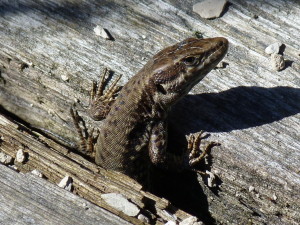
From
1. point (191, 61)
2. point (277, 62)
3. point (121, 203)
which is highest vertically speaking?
point (277, 62)

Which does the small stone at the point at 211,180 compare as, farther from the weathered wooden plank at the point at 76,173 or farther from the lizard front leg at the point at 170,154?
the weathered wooden plank at the point at 76,173

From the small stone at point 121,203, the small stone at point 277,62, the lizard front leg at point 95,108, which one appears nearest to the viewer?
the small stone at point 121,203

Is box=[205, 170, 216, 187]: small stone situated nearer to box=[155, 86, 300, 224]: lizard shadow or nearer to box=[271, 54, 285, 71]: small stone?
box=[155, 86, 300, 224]: lizard shadow

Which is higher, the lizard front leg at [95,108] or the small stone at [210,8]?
the small stone at [210,8]

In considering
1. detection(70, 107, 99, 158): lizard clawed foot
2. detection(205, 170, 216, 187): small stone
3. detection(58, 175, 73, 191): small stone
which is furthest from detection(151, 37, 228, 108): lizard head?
detection(58, 175, 73, 191): small stone

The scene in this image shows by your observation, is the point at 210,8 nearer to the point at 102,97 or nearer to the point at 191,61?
the point at 191,61

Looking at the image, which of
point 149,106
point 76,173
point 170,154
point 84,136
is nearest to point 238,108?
point 170,154

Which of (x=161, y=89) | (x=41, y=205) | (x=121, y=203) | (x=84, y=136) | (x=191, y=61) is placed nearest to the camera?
(x=41, y=205)

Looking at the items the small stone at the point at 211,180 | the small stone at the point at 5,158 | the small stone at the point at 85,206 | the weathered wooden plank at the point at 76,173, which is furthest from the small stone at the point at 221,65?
the small stone at the point at 5,158

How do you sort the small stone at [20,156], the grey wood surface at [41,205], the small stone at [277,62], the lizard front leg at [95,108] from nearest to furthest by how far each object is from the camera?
the grey wood surface at [41,205]
the small stone at [20,156]
the lizard front leg at [95,108]
the small stone at [277,62]
